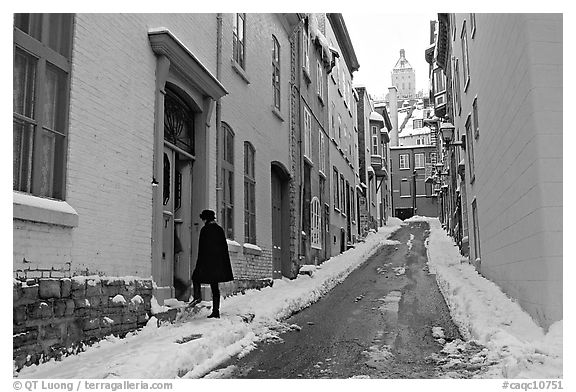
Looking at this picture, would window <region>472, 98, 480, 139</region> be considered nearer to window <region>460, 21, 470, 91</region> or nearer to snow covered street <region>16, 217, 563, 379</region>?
window <region>460, 21, 470, 91</region>

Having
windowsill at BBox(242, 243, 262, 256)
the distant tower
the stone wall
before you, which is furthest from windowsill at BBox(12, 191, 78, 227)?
the distant tower

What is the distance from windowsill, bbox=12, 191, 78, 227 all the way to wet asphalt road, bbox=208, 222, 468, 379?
86.6 inches

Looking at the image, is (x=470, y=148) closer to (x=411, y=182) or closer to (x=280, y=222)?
(x=280, y=222)

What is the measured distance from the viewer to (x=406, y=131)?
6281 cm

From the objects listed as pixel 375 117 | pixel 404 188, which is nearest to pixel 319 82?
pixel 375 117

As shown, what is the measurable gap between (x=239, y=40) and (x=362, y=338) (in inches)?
279

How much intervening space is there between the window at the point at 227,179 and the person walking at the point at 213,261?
2259mm

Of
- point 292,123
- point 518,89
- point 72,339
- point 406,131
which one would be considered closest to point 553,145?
point 518,89

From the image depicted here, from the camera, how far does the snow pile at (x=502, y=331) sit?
17.3ft

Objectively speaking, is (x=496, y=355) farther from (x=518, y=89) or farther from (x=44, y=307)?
(x=44, y=307)

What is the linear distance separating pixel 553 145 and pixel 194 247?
19.0ft

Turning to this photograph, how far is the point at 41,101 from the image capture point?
5.82m

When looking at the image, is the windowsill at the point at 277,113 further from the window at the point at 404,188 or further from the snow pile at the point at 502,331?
the window at the point at 404,188

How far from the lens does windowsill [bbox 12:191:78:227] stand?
530 centimetres
